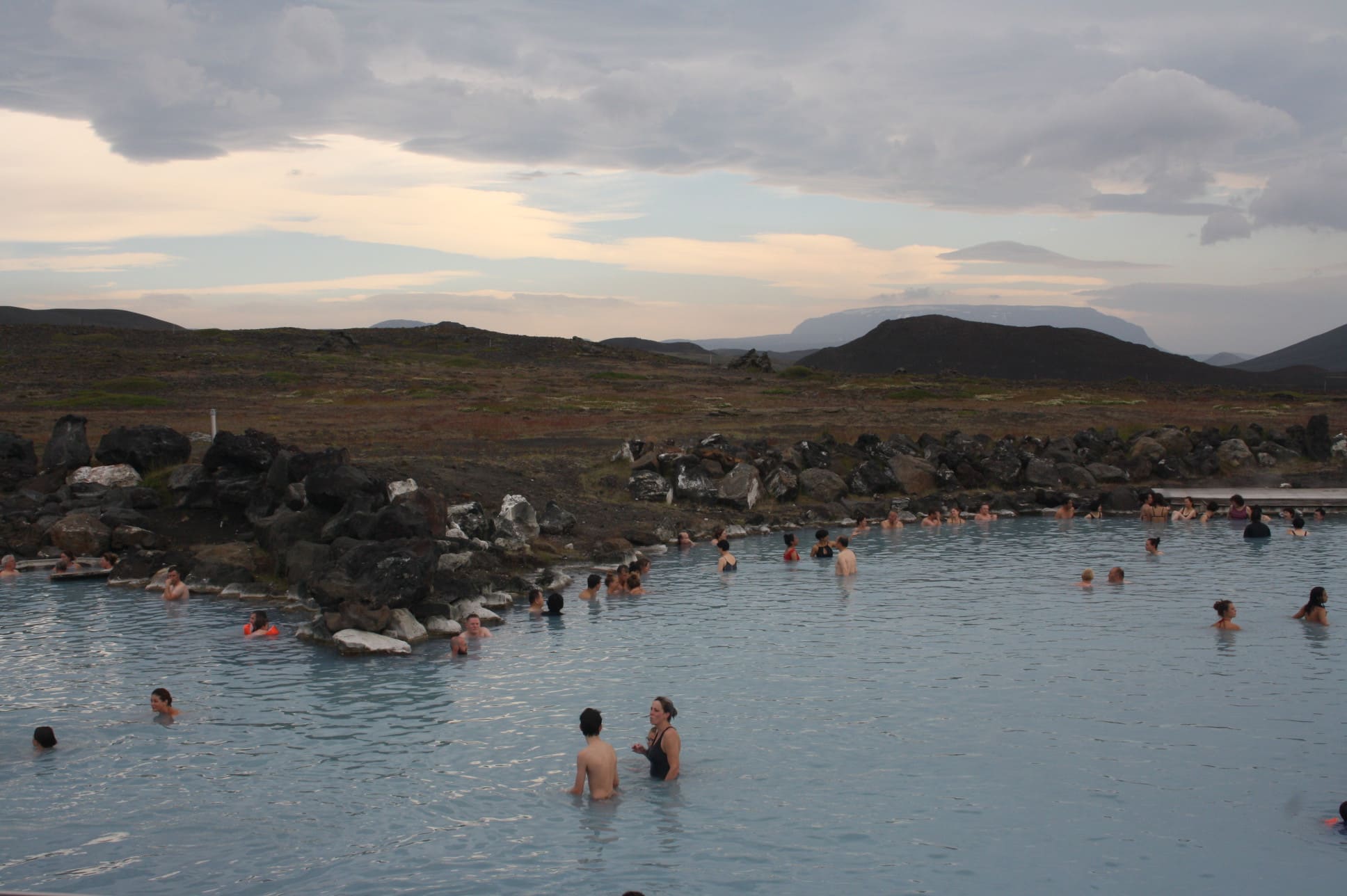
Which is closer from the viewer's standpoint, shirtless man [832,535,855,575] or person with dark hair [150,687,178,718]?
person with dark hair [150,687,178,718]

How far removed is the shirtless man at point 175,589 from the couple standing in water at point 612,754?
14238 millimetres

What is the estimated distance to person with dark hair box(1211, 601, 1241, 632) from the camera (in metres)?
20.0

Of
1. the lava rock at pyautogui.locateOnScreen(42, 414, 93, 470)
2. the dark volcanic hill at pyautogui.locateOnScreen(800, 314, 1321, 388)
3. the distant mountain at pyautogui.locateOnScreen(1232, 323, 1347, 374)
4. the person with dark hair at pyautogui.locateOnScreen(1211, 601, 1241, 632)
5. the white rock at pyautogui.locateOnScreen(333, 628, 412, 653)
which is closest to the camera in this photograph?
the white rock at pyautogui.locateOnScreen(333, 628, 412, 653)

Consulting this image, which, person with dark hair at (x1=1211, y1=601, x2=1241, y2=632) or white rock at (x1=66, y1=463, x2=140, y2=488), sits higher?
white rock at (x1=66, y1=463, x2=140, y2=488)

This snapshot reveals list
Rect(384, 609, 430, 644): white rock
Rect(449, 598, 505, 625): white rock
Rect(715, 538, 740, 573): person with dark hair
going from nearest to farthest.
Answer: Rect(384, 609, 430, 644): white rock → Rect(449, 598, 505, 625): white rock → Rect(715, 538, 740, 573): person with dark hair

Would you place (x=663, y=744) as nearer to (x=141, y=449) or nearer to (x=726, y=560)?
(x=726, y=560)

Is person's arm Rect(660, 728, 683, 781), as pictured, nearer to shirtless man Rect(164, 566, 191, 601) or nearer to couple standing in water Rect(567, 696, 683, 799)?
couple standing in water Rect(567, 696, 683, 799)

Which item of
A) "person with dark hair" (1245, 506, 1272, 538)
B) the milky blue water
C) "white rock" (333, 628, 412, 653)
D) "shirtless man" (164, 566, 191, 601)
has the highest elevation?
"person with dark hair" (1245, 506, 1272, 538)

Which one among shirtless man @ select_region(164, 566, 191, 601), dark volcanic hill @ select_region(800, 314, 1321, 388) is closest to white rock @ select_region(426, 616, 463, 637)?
shirtless man @ select_region(164, 566, 191, 601)

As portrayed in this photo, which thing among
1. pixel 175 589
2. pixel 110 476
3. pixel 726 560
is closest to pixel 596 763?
pixel 726 560

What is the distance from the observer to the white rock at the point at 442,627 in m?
20.2

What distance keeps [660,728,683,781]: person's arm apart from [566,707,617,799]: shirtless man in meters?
0.73

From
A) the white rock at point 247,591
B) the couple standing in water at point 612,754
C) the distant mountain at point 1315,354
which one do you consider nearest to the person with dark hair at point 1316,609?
the couple standing in water at point 612,754

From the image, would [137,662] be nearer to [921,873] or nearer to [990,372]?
[921,873]
